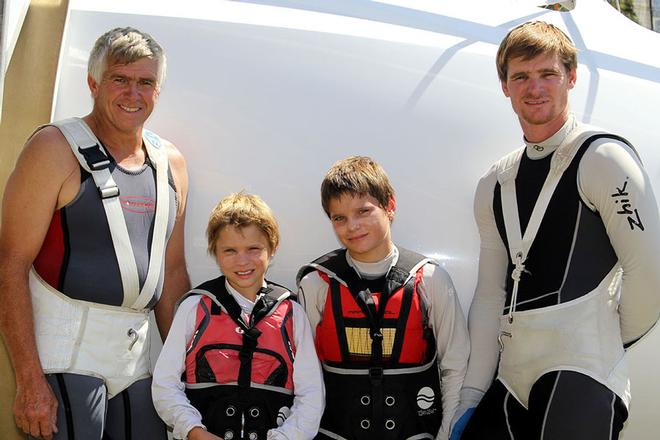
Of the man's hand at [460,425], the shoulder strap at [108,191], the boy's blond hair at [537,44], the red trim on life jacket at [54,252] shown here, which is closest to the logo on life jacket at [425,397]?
the man's hand at [460,425]

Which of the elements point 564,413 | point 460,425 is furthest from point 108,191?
point 564,413

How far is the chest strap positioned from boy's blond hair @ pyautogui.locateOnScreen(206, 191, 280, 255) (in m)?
0.16

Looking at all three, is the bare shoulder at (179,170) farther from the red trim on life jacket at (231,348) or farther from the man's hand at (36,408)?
the man's hand at (36,408)

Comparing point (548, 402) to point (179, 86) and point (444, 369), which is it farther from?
point (179, 86)

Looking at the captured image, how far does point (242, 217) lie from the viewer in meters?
2.77

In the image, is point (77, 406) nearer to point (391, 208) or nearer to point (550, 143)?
point (391, 208)

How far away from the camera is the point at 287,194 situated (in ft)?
9.76

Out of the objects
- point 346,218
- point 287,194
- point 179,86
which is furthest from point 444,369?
point 179,86

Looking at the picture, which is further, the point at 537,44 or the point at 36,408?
the point at 537,44

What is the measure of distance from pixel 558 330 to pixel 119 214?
4.47 ft

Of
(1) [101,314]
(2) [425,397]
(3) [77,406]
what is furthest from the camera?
(2) [425,397]

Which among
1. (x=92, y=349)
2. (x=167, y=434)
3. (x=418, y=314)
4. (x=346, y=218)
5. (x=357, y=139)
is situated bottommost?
(x=167, y=434)

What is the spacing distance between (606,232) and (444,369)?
70 centimetres

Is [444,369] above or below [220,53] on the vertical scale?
below
